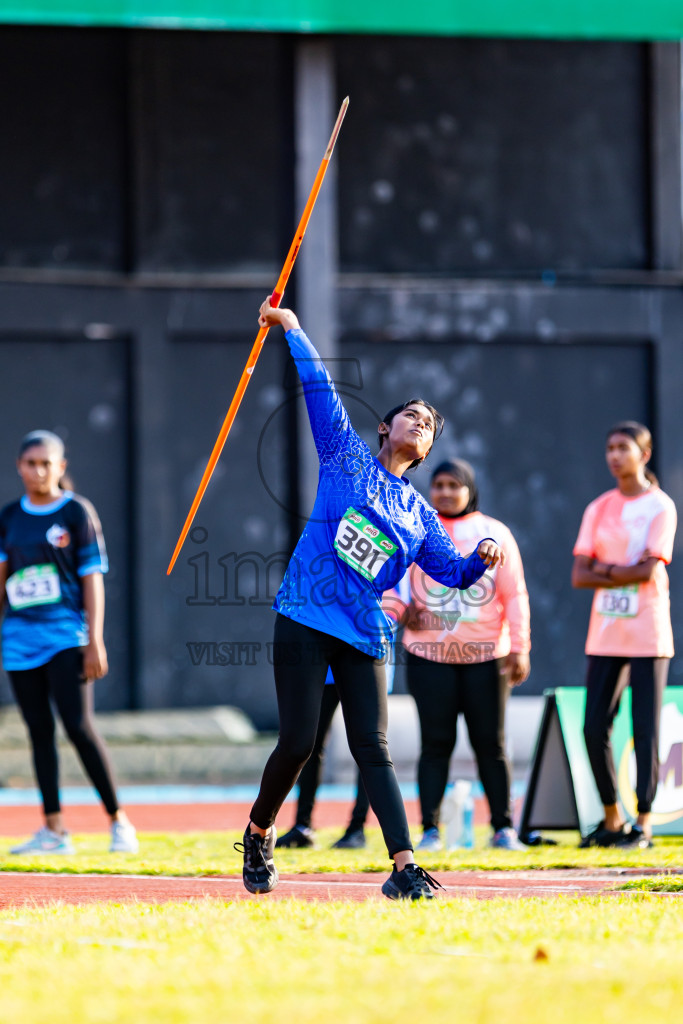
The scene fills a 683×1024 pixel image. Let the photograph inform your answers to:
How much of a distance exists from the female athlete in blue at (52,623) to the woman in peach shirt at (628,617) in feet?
8.18

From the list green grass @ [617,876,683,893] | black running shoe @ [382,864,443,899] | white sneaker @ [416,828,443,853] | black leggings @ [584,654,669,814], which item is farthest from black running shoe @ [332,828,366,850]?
black running shoe @ [382,864,443,899]

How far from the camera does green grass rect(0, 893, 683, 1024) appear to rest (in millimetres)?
3299

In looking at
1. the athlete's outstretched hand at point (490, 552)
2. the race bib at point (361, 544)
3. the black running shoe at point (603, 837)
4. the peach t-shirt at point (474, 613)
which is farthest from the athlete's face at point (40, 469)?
the black running shoe at point (603, 837)

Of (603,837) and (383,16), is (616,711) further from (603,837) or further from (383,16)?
(383,16)

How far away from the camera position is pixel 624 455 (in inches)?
299

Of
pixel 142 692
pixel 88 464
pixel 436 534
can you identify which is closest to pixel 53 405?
pixel 88 464

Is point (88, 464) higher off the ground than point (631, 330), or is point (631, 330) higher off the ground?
point (631, 330)

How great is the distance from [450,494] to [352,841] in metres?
1.88

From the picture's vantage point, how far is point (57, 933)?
14.4 feet

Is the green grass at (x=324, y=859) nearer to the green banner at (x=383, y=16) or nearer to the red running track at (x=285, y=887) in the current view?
the red running track at (x=285, y=887)

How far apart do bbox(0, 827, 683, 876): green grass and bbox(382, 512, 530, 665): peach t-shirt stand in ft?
3.33

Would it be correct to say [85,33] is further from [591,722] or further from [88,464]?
[591,722]

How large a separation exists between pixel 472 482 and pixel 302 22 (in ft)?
21.0

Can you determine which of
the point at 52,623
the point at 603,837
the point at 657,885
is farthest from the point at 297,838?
the point at 657,885
